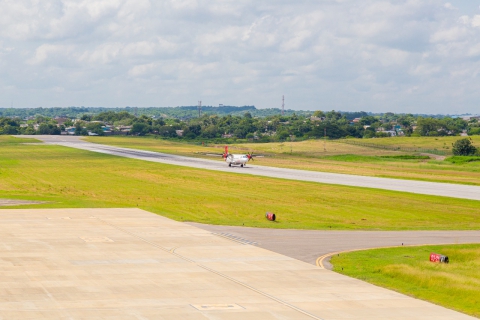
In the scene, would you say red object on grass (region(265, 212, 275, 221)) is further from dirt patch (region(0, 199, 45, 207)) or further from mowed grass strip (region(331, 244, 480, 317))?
dirt patch (region(0, 199, 45, 207))

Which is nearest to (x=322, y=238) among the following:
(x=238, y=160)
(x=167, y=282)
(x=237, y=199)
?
(x=167, y=282)

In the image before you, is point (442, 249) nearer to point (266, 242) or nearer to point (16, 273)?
point (266, 242)

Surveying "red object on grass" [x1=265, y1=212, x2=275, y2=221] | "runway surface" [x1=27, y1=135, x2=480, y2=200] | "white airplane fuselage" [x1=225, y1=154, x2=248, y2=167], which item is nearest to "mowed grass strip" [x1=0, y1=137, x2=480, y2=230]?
"red object on grass" [x1=265, y1=212, x2=275, y2=221]

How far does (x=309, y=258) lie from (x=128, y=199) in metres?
42.0

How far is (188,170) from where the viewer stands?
13938 cm

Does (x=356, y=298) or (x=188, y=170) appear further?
(x=188, y=170)

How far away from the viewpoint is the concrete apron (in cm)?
3756

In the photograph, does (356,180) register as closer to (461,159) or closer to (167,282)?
(461,159)

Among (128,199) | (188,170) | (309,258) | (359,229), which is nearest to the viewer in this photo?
(309,258)

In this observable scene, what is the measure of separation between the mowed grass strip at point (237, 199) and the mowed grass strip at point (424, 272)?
1437cm

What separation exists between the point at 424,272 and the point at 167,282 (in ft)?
56.7

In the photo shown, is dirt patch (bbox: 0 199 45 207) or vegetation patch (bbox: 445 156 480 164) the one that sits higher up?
vegetation patch (bbox: 445 156 480 164)

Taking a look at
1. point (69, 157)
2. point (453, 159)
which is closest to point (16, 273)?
point (69, 157)

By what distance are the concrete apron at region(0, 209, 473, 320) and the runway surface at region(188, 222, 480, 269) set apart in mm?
2089
